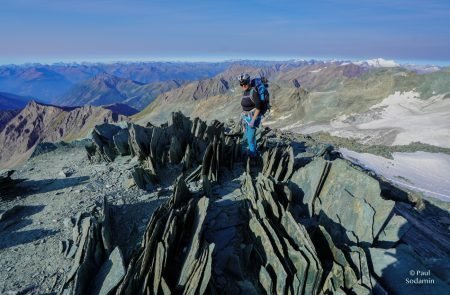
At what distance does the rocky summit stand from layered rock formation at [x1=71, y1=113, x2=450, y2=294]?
27mm

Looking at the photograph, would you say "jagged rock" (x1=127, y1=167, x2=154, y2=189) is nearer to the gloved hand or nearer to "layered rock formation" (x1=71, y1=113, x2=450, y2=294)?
"layered rock formation" (x1=71, y1=113, x2=450, y2=294)

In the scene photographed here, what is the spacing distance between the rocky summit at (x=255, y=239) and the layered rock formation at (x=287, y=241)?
27 millimetres

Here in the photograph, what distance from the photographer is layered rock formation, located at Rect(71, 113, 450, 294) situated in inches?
283

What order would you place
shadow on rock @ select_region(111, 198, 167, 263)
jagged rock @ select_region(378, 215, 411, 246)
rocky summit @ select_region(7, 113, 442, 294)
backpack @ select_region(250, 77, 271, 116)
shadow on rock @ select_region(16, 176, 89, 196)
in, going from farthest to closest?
shadow on rock @ select_region(16, 176, 89, 196) → backpack @ select_region(250, 77, 271, 116) → shadow on rock @ select_region(111, 198, 167, 263) → jagged rock @ select_region(378, 215, 411, 246) → rocky summit @ select_region(7, 113, 442, 294)

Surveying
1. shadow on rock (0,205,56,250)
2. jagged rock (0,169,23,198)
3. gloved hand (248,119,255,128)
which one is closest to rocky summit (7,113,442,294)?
shadow on rock (0,205,56,250)

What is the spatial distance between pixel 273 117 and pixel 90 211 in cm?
8345

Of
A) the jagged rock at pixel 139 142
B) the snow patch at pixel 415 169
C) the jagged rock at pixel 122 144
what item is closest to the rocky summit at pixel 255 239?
the jagged rock at pixel 139 142

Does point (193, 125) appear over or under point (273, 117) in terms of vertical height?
over

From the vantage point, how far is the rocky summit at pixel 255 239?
723 cm

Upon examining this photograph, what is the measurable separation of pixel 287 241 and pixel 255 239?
36.0 inches

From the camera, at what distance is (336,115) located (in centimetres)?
7694

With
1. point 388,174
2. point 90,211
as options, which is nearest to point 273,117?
point 388,174

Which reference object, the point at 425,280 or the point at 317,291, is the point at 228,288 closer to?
the point at 317,291

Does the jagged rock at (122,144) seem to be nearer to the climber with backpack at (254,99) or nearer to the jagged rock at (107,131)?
the jagged rock at (107,131)
